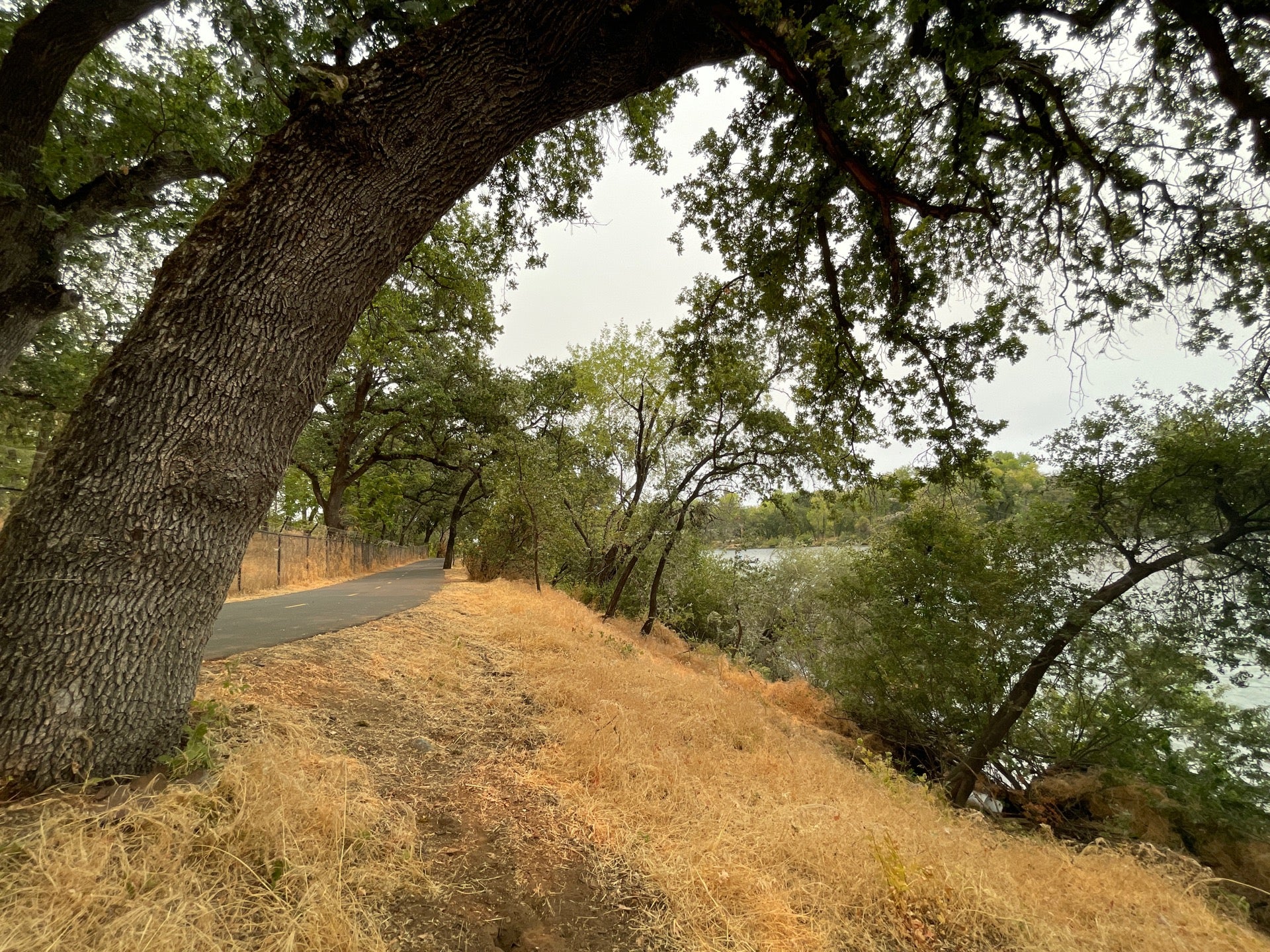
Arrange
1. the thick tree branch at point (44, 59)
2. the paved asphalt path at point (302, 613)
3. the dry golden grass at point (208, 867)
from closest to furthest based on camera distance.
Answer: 1. the dry golden grass at point (208, 867)
2. the thick tree branch at point (44, 59)
3. the paved asphalt path at point (302, 613)

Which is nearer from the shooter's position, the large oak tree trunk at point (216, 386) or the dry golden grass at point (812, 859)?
the large oak tree trunk at point (216, 386)

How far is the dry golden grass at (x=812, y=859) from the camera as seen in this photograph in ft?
7.04

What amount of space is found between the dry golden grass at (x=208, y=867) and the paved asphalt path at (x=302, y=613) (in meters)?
0.78

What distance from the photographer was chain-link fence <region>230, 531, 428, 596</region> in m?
11.8

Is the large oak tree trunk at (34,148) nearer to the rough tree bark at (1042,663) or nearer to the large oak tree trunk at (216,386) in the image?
the large oak tree trunk at (216,386)

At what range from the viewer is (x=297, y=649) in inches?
183

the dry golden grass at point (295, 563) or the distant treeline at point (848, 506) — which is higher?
the distant treeline at point (848, 506)

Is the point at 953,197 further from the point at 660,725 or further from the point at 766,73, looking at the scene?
the point at 660,725

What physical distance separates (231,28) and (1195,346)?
8034 millimetres

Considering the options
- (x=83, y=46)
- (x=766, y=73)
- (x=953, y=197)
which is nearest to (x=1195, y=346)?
(x=953, y=197)

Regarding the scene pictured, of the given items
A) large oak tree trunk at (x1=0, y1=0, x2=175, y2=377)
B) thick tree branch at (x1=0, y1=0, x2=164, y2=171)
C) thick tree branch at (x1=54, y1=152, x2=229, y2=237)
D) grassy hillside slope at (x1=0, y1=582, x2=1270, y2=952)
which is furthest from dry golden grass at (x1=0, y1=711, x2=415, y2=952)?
thick tree branch at (x1=54, y1=152, x2=229, y2=237)

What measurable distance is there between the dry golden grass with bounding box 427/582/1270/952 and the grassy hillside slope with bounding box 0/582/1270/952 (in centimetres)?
1

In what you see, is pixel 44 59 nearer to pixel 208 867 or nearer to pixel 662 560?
pixel 208 867

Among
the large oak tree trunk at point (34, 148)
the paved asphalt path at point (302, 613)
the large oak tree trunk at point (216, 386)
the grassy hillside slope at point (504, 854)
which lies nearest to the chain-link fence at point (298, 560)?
the paved asphalt path at point (302, 613)
